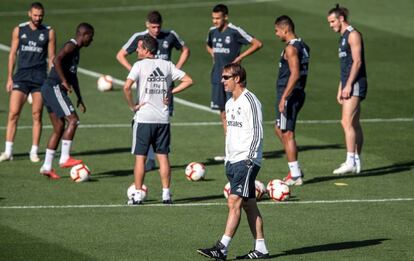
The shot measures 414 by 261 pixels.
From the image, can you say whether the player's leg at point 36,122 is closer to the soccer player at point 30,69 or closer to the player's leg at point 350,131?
the soccer player at point 30,69

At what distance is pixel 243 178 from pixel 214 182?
229 inches

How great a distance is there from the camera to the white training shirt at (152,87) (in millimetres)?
18422

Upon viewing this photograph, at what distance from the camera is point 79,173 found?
2056 cm

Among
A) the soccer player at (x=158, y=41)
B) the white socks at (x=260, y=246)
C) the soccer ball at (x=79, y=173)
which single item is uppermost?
the soccer player at (x=158, y=41)

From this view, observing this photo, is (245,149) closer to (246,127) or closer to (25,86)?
(246,127)

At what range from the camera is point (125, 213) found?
1800 centimetres

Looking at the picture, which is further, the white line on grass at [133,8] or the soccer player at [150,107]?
the white line on grass at [133,8]

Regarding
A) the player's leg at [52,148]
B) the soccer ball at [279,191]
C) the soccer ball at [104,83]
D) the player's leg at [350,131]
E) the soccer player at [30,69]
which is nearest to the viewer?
the soccer ball at [279,191]

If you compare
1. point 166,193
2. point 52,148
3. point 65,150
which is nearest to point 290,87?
point 166,193

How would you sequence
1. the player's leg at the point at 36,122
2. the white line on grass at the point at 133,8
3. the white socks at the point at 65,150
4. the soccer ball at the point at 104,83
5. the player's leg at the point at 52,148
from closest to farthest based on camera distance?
the player's leg at the point at 52,148
the white socks at the point at 65,150
the player's leg at the point at 36,122
the soccer ball at the point at 104,83
the white line on grass at the point at 133,8

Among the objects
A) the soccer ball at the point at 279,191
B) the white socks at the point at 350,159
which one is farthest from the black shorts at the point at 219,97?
the soccer ball at the point at 279,191

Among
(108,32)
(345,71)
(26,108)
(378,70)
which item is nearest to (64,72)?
(345,71)

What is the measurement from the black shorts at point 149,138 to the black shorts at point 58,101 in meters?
3.13

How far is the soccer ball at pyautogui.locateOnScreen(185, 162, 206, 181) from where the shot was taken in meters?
20.7
